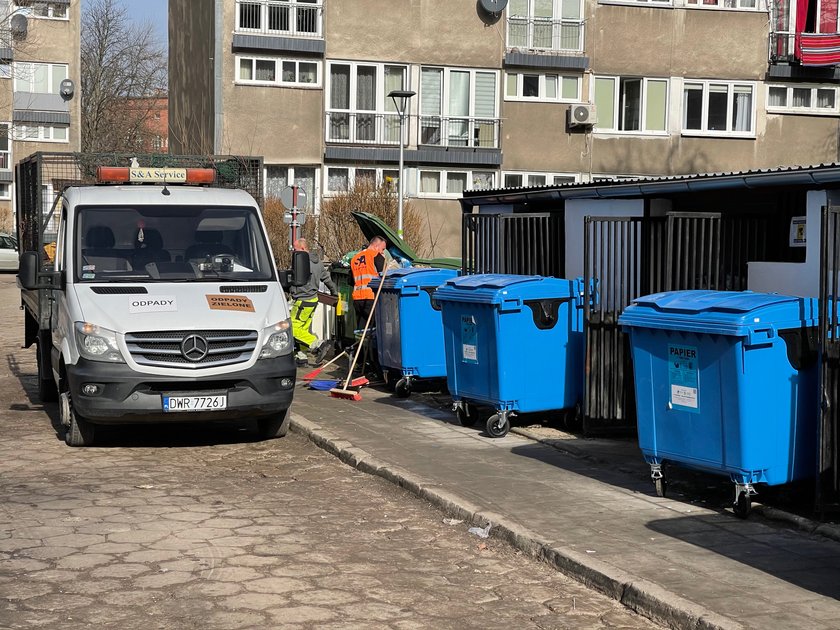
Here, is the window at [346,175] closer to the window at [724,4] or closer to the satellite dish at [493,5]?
the satellite dish at [493,5]

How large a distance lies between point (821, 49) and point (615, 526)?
1274 inches

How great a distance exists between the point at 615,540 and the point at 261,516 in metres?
2.34

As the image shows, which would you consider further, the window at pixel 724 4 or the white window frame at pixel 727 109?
the white window frame at pixel 727 109

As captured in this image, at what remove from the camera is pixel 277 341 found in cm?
1065

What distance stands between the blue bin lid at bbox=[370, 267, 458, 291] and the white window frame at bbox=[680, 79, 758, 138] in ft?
79.2

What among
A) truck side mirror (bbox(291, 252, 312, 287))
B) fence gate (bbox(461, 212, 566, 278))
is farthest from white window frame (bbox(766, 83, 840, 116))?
truck side mirror (bbox(291, 252, 312, 287))

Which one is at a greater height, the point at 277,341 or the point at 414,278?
the point at 414,278

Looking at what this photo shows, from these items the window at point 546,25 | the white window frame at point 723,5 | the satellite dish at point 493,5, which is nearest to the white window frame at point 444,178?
the window at point 546,25

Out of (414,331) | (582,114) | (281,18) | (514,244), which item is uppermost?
(281,18)

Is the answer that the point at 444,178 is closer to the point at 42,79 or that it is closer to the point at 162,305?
the point at 162,305

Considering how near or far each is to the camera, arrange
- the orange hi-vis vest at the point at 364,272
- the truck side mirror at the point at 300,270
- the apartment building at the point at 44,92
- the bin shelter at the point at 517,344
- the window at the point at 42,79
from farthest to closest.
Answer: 1. the window at the point at 42,79
2. the apartment building at the point at 44,92
3. the orange hi-vis vest at the point at 364,272
4. the truck side mirror at the point at 300,270
5. the bin shelter at the point at 517,344

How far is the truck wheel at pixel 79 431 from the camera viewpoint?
1048 centimetres

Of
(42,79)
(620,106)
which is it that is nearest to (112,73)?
(42,79)

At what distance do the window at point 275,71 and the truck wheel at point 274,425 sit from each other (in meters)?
24.6
